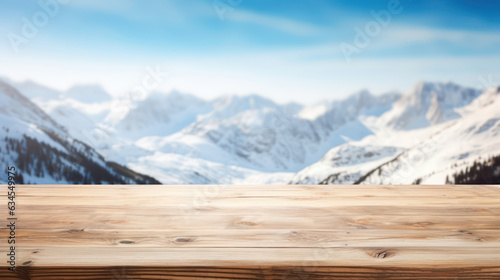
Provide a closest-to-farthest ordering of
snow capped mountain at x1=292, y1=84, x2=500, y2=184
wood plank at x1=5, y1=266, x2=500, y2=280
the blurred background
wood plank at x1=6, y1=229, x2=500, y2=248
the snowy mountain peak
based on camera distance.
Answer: wood plank at x1=5, y1=266, x2=500, y2=280, wood plank at x1=6, y1=229, x2=500, y2=248, the snowy mountain peak, the blurred background, snow capped mountain at x1=292, y1=84, x2=500, y2=184

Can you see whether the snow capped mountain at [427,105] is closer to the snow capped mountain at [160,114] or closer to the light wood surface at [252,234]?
the light wood surface at [252,234]

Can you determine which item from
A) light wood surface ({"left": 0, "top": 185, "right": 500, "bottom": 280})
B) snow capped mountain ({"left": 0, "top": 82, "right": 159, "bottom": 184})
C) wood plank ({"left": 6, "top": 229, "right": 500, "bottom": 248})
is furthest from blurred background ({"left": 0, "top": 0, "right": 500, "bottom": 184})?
wood plank ({"left": 6, "top": 229, "right": 500, "bottom": 248})

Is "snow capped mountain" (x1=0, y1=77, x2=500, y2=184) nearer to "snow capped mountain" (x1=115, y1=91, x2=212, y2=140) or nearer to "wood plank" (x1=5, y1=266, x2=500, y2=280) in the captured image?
"snow capped mountain" (x1=115, y1=91, x2=212, y2=140)

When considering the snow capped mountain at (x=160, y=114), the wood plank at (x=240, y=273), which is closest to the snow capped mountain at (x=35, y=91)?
the snow capped mountain at (x=160, y=114)

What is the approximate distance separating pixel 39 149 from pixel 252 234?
298 cm

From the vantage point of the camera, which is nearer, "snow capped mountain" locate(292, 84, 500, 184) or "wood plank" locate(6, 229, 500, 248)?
"wood plank" locate(6, 229, 500, 248)

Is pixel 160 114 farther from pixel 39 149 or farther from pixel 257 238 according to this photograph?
pixel 257 238

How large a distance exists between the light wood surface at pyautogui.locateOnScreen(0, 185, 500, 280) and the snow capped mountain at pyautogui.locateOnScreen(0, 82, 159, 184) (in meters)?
1.61

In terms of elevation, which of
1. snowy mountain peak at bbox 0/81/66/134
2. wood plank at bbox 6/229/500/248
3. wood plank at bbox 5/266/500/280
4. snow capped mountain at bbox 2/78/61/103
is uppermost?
snow capped mountain at bbox 2/78/61/103

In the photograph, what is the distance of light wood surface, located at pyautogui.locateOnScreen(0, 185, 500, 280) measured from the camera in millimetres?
838

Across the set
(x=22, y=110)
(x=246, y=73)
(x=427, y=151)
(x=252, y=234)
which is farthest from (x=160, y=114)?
(x=252, y=234)

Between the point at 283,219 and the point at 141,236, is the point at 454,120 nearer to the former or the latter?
the point at 283,219

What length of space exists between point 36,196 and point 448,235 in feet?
5.92

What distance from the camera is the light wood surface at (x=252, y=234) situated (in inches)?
33.0
